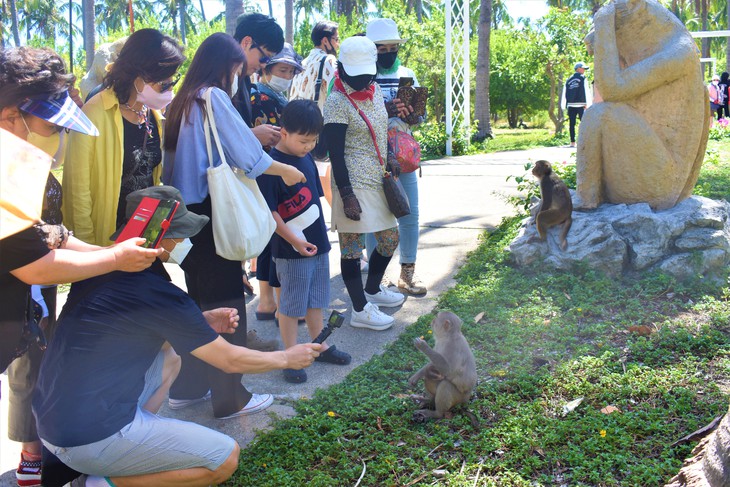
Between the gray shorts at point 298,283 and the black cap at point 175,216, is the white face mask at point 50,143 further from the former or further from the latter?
the gray shorts at point 298,283

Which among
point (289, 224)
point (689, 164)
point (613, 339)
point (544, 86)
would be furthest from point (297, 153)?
point (544, 86)

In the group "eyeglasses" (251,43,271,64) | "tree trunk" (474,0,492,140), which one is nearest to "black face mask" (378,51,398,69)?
"eyeglasses" (251,43,271,64)

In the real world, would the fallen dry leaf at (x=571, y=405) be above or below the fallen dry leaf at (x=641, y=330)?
below

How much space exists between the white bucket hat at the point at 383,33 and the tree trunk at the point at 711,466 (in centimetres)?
397

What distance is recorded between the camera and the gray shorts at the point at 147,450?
8.68 ft

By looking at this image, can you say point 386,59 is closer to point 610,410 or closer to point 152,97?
point 152,97

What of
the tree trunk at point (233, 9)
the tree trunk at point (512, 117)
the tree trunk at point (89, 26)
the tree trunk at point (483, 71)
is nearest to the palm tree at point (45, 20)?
the tree trunk at point (89, 26)

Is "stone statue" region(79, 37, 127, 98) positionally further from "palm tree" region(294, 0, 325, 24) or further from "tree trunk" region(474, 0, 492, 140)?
"palm tree" region(294, 0, 325, 24)

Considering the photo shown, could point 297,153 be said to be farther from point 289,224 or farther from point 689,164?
point 689,164

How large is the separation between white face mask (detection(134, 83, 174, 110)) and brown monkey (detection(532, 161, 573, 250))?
11.6ft

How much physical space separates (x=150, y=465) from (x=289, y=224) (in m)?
1.95

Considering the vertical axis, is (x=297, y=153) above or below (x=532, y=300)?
above

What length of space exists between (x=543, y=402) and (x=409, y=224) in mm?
2284

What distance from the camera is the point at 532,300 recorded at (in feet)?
17.9
